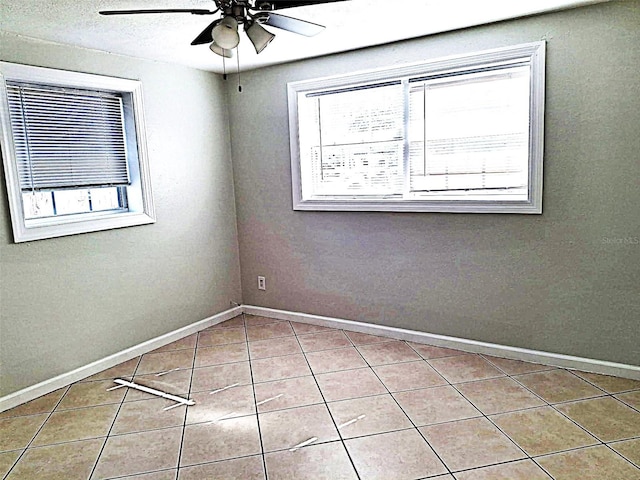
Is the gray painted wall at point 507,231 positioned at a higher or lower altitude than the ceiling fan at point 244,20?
lower

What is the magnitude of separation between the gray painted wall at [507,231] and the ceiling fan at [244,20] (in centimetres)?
143

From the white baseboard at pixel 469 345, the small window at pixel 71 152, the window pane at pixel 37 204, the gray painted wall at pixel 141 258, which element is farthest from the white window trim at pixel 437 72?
the window pane at pixel 37 204

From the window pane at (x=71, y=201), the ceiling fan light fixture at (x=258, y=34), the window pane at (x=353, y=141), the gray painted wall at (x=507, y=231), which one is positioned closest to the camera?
the ceiling fan light fixture at (x=258, y=34)

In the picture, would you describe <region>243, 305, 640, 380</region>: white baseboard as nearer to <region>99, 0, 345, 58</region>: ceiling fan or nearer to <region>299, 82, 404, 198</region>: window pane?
<region>299, 82, 404, 198</region>: window pane

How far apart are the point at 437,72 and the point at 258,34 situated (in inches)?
61.6

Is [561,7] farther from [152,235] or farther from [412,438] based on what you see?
[152,235]

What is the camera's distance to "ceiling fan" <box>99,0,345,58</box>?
2078 mm

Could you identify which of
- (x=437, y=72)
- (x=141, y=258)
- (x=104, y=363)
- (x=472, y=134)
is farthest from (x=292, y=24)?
(x=104, y=363)

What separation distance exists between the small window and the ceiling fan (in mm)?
1101

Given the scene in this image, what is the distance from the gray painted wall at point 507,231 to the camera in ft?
9.28

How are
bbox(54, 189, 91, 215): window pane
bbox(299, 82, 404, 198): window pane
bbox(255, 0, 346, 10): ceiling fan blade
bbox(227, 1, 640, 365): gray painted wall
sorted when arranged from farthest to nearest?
1. bbox(299, 82, 404, 198): window pane
2. bbox(54, 189, 91, 215): window pane
3. bbox(227, 1, 640, 365): gray painted wall
4. bbox(255, 0, 346, 10): ceiling fan blade

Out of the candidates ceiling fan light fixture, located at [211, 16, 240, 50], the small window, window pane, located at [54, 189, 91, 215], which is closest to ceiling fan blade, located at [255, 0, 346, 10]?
ceiling fan light fixture, located at [211, 16, 240, 50]

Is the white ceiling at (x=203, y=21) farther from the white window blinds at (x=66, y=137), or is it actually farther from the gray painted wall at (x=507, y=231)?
the white window blinds at (x=66, y=137)

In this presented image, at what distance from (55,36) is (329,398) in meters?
2.74
